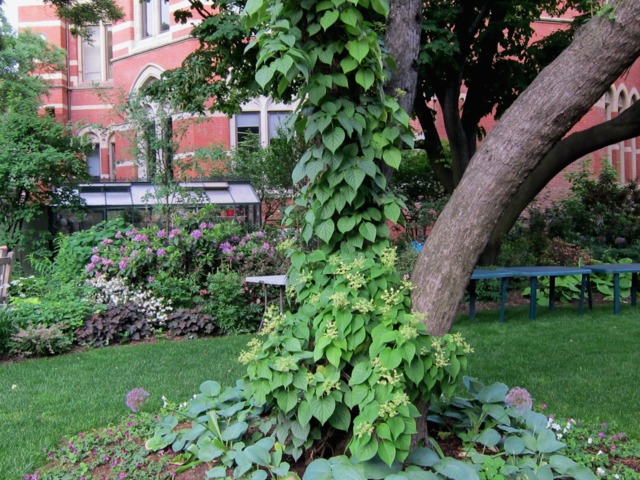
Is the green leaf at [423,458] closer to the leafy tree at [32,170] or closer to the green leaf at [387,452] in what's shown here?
the green leaf at [387,452]

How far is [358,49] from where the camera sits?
278 centimetres

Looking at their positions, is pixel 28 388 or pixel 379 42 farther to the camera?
pixel 28 388

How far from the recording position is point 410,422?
248 cm

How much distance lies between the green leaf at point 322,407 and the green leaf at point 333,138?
1.18 m

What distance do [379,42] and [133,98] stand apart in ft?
26.5

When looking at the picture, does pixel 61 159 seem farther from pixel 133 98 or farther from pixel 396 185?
pixel 396 185

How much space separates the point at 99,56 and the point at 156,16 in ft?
19.8

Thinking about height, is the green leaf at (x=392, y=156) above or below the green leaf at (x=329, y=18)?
below

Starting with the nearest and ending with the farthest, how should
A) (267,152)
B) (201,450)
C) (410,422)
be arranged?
1. (410,422)
2. (201,450)
3. (267,152)

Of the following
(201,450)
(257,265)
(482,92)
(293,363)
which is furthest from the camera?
(482,92)

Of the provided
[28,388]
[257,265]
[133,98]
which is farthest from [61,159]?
[28,388]

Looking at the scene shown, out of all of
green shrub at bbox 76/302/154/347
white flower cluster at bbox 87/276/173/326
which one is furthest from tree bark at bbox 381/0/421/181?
white flower cluster at bbox 87/276/173/326

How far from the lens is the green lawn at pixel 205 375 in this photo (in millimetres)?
4109

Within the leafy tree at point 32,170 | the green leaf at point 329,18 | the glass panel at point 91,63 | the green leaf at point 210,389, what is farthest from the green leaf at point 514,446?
the glass panel at point 91,63
